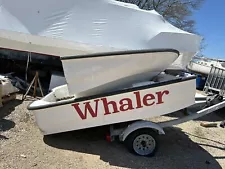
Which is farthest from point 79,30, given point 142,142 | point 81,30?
point 142,142

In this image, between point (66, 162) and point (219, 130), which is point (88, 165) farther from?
point (219, 130)

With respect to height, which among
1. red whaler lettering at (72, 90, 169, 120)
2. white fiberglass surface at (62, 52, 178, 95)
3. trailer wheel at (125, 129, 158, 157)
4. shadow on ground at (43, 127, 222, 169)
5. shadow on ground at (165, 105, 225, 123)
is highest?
white fiberglass surface at (62, 52, 178, 95)

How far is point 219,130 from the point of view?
6355 millimetres

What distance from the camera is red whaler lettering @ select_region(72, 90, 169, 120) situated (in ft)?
12.9

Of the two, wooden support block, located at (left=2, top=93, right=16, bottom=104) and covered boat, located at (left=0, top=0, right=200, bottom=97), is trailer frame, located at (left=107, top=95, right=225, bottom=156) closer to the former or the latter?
wooden support block, located at (left=2, top=93, right=16, bottom=104)

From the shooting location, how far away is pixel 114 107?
395 centimetres

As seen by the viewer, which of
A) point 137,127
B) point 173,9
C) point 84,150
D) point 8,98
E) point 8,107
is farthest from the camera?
A: point 173,9

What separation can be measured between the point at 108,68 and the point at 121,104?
0.62 meters

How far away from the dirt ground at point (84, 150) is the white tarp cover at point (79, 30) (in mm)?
2375

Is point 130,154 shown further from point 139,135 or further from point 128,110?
point 128,110

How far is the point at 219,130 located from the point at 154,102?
10.8 ft

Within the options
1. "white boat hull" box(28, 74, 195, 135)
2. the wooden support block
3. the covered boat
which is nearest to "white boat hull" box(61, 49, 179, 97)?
"white boat hull" box(28, 74, 195, 135)

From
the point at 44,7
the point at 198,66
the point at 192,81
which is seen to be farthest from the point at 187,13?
the point at 192,81

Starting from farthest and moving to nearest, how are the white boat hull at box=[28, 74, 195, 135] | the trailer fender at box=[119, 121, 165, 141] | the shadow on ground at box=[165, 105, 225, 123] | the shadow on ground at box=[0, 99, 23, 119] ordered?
the shadow on ground at box=[165, 105, 225, 123], the shadow on ground at box=[0, 99, 23, 119], the trailer fender at box=[119, 121, 165, 141], the white boat hull at box=[28, 74, 195, 135]
